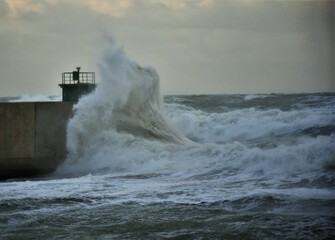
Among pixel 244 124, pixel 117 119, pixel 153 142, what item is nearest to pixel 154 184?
pixel 153 142

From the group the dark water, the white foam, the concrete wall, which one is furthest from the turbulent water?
the white foam

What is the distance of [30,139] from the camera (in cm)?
1214

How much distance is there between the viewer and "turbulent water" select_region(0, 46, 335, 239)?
6.68 metres

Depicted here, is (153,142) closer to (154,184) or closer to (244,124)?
(154,184)

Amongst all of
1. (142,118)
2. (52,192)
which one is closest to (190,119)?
(142,118)

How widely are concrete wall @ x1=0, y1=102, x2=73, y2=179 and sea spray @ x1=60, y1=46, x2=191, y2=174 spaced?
1.13 ft

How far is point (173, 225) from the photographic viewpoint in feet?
22.2

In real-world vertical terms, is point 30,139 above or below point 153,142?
above

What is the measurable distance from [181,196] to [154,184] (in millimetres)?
1259

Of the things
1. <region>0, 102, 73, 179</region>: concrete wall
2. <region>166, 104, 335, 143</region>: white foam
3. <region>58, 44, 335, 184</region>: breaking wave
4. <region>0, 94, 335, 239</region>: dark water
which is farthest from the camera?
<region>166, 104, 335, 143</region>: white foam

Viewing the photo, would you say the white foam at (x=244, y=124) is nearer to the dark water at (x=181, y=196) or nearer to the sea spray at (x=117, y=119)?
the sea spray at (x=117, y=119)

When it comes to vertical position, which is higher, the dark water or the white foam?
the white foam

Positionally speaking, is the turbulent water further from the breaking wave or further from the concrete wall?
the concrete wall

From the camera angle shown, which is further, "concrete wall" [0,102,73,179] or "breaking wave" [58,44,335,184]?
"concrete wall" [0,102,73,179]
